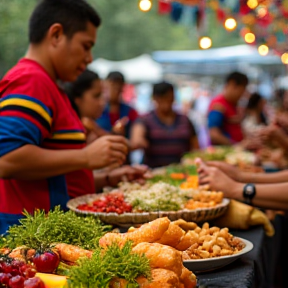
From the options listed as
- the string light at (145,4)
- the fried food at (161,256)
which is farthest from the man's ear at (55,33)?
the string light at (145,4)

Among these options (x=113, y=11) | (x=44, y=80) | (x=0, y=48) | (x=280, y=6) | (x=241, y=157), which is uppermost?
(x=113, y=11)

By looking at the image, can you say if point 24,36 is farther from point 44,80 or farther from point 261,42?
point 261,42

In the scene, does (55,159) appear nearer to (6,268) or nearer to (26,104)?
(26,104)

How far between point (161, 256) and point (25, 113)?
1.25m

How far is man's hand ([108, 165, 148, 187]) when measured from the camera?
380 cm

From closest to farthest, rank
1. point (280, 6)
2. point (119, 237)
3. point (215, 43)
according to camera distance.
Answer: point (119, 237), point (280, 6), point (215, 43)

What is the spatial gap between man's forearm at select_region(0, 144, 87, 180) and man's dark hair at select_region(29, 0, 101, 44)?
2.19ft

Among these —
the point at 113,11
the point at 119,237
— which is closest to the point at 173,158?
the point at 119,237

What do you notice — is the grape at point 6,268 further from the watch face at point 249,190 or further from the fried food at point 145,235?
the watch face at point 249,190

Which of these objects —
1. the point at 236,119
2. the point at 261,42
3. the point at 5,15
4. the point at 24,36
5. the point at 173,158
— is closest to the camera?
the point at 5,15

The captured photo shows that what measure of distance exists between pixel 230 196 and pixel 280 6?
659 centimetres

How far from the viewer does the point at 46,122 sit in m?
2.78

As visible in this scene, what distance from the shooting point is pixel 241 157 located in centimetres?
613

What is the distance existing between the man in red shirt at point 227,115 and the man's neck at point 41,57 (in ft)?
15.6
